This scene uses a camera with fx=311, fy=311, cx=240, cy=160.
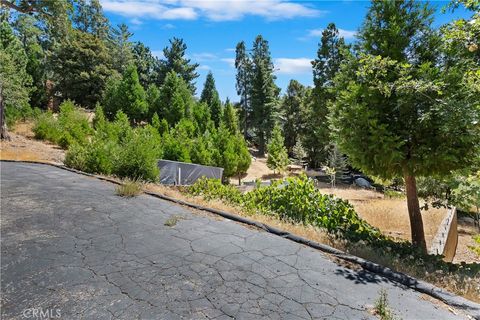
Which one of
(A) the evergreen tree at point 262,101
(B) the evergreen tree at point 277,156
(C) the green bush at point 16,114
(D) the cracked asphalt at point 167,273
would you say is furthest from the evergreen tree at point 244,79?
(D) the cracked asphalt at point 167,273

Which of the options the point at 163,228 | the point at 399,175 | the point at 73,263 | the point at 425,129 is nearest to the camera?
the point at 73,263

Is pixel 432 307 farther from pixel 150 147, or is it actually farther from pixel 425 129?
pixel 150 147

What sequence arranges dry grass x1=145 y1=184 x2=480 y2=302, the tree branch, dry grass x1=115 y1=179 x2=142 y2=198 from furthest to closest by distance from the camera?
the tree branch, dry grass x1=115 y1=179 x2=142 y2=198, dry grass x1=145 y1=184 x2=480 y2=302

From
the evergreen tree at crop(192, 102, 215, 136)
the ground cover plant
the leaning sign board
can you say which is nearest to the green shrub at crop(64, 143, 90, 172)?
the leaning sign board

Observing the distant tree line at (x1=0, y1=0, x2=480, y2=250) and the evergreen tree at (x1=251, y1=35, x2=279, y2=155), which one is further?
the evergreen tree at (x1=251, y1=35, x2=279, y2=155)

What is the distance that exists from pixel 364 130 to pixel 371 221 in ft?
22.8

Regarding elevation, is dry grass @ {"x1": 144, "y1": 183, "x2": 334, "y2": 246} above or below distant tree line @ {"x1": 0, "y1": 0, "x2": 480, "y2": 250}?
below

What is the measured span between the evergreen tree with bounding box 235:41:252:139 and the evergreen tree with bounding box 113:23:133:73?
1592 centimetres

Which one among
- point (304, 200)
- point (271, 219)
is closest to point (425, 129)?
point (304, 200)

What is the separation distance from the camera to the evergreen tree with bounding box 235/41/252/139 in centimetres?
Result: 4628

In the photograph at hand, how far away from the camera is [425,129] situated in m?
6.20

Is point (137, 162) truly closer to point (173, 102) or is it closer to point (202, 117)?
point (173, 102)

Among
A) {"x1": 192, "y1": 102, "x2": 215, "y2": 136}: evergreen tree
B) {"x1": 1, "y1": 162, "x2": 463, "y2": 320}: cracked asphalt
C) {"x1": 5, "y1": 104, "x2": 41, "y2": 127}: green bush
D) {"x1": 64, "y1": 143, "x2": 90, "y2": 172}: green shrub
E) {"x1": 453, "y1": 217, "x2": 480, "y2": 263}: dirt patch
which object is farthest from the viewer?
{"x1": 192, "y1": 102, "x2": 215, "y2": 136}: evergreen tree

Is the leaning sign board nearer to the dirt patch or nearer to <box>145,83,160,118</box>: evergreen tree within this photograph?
the dirt patch
